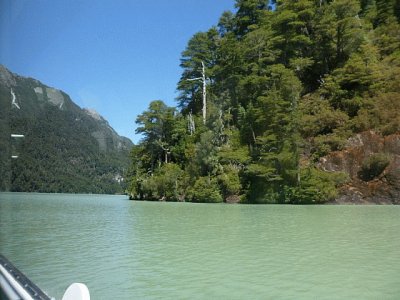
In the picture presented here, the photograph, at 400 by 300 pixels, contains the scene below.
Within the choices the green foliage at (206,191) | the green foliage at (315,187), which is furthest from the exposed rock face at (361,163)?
the green foliage at (206,191)

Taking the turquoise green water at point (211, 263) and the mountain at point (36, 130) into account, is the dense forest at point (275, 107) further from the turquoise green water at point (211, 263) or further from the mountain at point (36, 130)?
the turquoise green water at point (211, 263)

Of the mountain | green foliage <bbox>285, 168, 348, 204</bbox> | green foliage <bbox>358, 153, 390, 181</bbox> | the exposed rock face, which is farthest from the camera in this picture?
green foliage <bbox>285, 168, 348, 204</bbox>

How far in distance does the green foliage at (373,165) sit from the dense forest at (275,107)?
4 cm

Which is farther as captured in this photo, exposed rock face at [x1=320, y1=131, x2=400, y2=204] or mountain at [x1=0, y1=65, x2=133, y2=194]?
exposed rock face at [x1=320, y1=131, x2=400, y2=204]

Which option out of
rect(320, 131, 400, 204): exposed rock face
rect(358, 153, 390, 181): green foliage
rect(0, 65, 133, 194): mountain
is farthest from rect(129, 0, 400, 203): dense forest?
rect(0, 65, 133, 194): mountain

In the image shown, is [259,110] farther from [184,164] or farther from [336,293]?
[336,293]

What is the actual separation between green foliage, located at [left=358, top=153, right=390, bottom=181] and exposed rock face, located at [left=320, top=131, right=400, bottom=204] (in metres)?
0.14

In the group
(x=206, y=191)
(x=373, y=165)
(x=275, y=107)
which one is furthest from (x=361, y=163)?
(x=206, y=191)

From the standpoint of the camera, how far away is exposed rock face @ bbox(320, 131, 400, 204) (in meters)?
17.1

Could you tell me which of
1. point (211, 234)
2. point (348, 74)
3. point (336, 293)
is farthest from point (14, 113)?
point (348, 74)

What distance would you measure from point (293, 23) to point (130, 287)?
22903mm

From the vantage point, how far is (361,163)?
1809cm

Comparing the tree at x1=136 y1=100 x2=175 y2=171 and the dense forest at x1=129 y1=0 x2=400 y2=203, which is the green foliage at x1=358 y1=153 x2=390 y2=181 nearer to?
the dense forest at x1=129 y1=0 x2=400 y2=203

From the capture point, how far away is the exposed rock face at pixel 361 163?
17.1 meters
